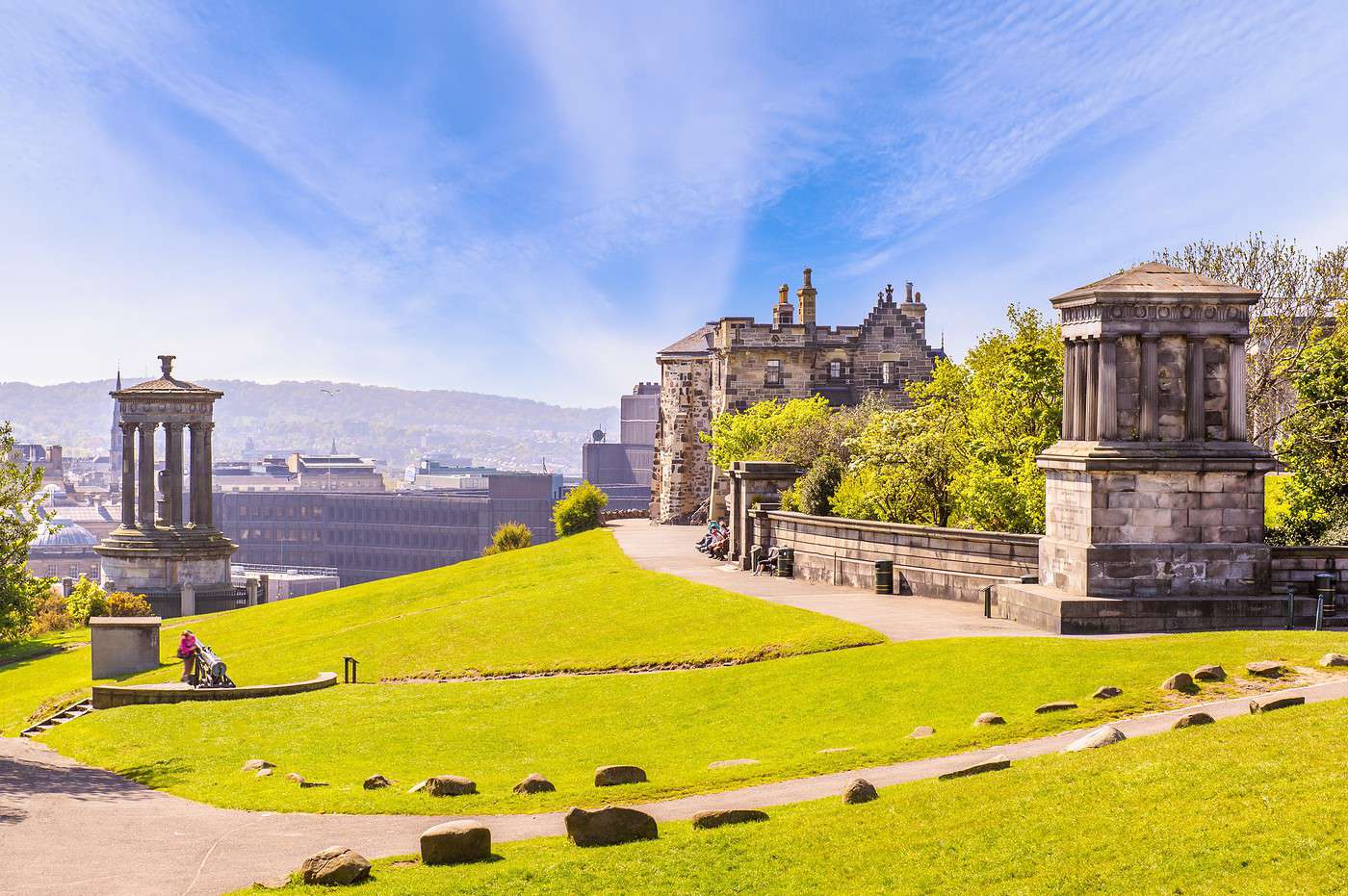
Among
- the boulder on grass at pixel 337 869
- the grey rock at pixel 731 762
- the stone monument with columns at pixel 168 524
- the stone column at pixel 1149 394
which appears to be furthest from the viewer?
the stone monument with columns at pixel 168 524

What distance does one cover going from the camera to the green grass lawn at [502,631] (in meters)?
28.3

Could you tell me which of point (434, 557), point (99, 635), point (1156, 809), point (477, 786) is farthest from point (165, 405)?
point (434, 557)

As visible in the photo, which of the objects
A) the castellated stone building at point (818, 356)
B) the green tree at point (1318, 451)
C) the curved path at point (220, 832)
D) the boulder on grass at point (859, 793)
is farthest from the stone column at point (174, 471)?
the boulder on grass at point (859, 793)

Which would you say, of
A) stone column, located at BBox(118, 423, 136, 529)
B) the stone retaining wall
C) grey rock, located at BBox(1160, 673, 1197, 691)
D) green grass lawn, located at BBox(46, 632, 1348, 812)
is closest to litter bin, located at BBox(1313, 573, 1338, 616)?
green grass lawn, located at BBox(46, 632, 1348, 812)

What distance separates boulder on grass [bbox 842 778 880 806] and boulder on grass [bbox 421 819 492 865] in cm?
408

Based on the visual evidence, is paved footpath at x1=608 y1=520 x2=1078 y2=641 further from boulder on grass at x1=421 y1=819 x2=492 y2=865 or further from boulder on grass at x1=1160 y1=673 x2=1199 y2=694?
boulder on grass at x1=421 y1=819 x2=492 y2=865

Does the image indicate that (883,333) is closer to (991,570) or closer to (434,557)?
(991,570)

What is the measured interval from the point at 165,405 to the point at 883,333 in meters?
41.7

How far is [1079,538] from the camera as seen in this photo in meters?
26.0

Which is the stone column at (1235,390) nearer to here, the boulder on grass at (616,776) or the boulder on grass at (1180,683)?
the boulder on grass at (1180,683)

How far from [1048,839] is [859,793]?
9.21 feet

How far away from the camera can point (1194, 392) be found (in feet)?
83.8

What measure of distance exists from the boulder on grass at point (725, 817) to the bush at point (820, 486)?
29958 mm

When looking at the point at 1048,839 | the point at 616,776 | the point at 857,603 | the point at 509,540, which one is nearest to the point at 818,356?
the point at 509,540
